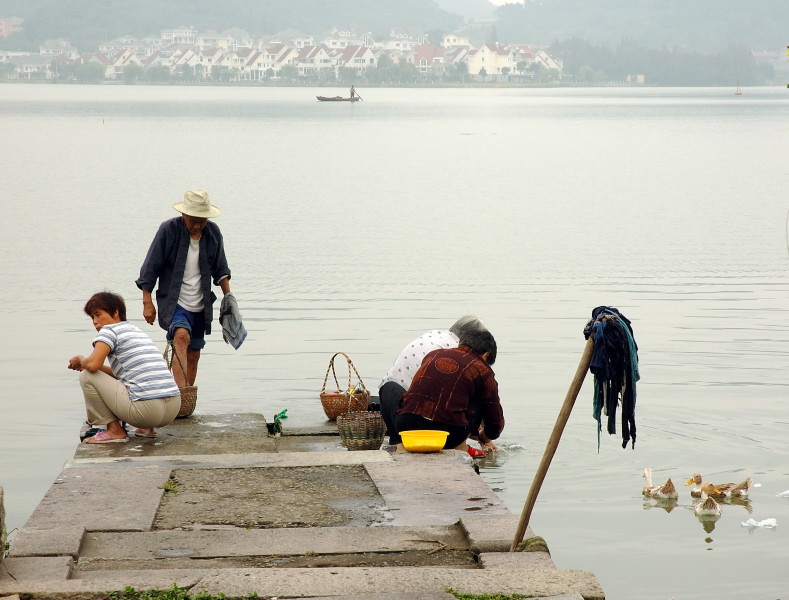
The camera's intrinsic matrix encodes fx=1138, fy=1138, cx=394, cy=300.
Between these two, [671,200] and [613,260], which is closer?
[613,260]

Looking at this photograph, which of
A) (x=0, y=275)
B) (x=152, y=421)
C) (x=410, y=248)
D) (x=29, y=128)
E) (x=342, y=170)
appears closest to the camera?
(x=152, y=421)

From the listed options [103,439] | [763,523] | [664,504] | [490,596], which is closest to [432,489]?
[490,596]

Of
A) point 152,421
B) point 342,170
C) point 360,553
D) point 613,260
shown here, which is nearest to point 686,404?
point 152,421

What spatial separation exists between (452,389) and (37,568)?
2902 mm

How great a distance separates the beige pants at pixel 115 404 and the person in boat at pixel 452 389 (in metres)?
1.53

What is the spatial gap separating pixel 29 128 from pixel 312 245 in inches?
1934

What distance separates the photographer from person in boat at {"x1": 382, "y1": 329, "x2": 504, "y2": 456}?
6879 millimetres

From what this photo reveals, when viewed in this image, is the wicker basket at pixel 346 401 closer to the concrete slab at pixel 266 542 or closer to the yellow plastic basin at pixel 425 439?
the yellow plastic basin at pixel 425 439

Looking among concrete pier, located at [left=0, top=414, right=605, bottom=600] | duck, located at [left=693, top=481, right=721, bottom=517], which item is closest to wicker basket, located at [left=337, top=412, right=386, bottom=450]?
concrete pier, located at [left=0, top=414, right=605, bottom=600]

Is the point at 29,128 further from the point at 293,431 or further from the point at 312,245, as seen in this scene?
the point at 293,431

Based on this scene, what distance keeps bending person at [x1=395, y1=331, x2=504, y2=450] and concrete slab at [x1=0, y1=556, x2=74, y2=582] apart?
8.68ft

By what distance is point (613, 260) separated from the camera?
1859 centimetres

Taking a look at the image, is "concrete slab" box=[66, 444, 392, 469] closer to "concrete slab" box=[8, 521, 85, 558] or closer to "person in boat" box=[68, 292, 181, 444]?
"person in boat" box=[68, 292, 181, 444]

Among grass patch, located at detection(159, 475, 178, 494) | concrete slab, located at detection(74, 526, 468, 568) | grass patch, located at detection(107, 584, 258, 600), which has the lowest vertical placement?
grass patch, located at detection(159, 475, 178, 494)
